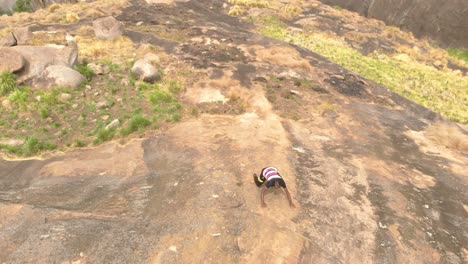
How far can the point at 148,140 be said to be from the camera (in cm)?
1471

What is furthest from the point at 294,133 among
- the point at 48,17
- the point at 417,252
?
the point at 48,17

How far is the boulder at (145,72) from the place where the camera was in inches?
795

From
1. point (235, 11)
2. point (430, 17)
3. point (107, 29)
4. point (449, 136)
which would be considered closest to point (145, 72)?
point (107, 29)

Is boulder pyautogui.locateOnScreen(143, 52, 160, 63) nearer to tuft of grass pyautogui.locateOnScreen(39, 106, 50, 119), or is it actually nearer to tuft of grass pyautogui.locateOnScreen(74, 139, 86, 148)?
tuft of grass pyautogui.locateOnScreen(39, 106, 50, 119)

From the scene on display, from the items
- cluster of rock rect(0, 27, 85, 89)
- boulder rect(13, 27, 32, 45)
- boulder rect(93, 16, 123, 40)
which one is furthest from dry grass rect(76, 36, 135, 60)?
boulder rect(13, 27, 32, 45)

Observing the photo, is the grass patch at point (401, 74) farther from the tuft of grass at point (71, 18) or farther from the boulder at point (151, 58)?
the tuft of grass at point (71, 18)

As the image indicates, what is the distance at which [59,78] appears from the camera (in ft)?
63.9

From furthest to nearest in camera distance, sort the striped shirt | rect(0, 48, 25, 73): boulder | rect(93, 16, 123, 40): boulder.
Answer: rect(93, 16, 123, 40): boulder < rect(0, 48, 25, 73): boulder < the striped shirt

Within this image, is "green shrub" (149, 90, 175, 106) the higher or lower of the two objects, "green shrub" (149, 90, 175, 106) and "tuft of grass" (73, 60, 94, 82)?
the higher

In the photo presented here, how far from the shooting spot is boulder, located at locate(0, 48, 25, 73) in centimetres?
1966

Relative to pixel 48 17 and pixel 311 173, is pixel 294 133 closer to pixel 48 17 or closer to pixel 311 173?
pixel 311 173

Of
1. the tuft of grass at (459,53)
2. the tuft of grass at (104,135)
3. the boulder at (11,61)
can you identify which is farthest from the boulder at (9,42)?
the tuft of grass at (459,53)

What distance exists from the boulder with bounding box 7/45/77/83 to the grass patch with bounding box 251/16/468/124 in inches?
692

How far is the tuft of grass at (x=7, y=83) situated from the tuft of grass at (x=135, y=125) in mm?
8282
